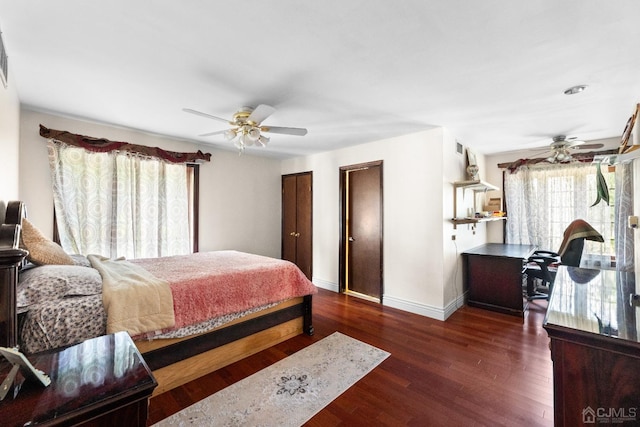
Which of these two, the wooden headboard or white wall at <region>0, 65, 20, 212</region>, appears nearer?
the wooden headboard

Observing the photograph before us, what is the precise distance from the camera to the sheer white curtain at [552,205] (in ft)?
13.6

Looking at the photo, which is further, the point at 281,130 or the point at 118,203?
the point at 118,203

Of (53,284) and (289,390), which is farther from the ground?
(53,284)

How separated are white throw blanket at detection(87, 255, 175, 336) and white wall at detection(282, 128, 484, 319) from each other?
293 cm

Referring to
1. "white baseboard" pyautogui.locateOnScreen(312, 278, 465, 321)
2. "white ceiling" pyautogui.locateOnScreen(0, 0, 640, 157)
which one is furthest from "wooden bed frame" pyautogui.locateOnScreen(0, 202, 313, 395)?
"white baseboard" pyautogui.locateOnScreen(312, 278, 465, 321)

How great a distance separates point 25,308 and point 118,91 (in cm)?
193

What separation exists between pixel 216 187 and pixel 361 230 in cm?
254

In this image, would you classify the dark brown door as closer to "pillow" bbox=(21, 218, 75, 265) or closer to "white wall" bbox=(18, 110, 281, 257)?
"white wall" bbox=(18, 110, 281, 257)

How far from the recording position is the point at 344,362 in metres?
2.49

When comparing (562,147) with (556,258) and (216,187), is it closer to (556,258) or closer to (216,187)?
(556,258)

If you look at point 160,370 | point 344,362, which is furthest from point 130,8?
point 344,362

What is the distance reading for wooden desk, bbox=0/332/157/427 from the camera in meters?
0.76

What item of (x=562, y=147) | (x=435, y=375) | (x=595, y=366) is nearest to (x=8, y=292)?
(x=595, y=366)

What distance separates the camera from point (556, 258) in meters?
3.89
